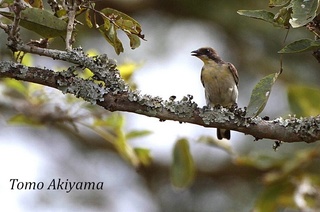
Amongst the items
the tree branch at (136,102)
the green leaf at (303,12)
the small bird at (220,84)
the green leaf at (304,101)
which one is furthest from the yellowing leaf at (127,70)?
the green leaf at (303,12)

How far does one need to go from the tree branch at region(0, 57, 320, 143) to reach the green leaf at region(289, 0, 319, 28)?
38cm

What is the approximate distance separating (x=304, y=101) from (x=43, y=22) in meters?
2.25

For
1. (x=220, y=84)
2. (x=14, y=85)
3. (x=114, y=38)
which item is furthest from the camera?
(x=220, y=84)

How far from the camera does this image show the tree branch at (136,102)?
2.22 meters

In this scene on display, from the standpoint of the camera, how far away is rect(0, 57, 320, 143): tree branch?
2.22 metres

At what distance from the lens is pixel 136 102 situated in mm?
2285

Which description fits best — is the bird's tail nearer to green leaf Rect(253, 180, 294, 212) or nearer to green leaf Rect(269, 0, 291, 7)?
green leaf Rect(253, 180, 294, 212)

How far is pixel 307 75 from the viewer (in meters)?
6.33

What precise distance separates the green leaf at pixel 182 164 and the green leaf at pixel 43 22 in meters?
1.83

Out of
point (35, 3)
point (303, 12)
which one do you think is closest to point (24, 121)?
point (35, 3)

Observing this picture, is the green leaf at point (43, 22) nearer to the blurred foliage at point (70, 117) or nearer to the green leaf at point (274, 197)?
the blurred foliage at point (70, 117)

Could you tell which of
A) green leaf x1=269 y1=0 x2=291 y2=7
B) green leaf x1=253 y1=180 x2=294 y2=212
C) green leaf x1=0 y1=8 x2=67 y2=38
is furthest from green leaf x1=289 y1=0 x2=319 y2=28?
green leaf x1=253 y1=180 x2=294 y2=212

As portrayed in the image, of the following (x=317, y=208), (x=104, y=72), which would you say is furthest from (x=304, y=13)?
(x=317, y=208)

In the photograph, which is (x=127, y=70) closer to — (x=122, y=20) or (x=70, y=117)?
(x=70, y=117)
